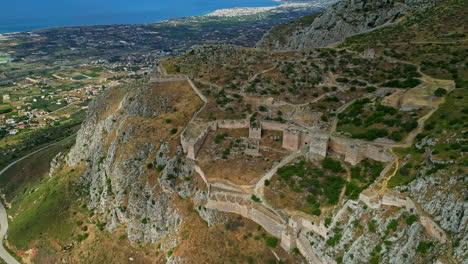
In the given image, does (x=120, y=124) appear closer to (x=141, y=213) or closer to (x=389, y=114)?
(x=141, y=213)

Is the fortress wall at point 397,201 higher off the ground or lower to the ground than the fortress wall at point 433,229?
higher

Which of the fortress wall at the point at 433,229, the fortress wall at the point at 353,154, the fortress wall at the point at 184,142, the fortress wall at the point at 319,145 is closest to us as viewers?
the fortress wall at the point at 433,229

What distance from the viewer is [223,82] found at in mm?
57406

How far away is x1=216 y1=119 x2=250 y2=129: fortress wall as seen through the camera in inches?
1793

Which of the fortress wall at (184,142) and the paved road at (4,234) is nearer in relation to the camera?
the fortress wall at (184,142)

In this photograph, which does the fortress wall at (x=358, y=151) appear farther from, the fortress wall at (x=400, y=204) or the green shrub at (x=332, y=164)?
the fortress wall at (x=400, y=204)

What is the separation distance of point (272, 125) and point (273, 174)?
32.8 feet

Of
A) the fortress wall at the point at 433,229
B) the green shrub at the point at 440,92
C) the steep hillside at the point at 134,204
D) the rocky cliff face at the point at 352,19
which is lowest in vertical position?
the steep hillside at the point at 134,204

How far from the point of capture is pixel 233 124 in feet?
150

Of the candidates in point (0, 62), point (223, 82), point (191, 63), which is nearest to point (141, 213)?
point (223, 82)

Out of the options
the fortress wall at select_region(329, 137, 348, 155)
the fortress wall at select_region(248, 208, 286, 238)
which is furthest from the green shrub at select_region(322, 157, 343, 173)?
the fortress wall at select_region(248, 208, 286, 238)

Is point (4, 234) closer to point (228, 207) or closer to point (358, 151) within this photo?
point (228, 207)

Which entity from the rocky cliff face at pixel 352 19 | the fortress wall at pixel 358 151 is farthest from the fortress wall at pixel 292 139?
the rocky cliff face at pixel 352 19

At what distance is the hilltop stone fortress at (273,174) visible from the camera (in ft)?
87.1
